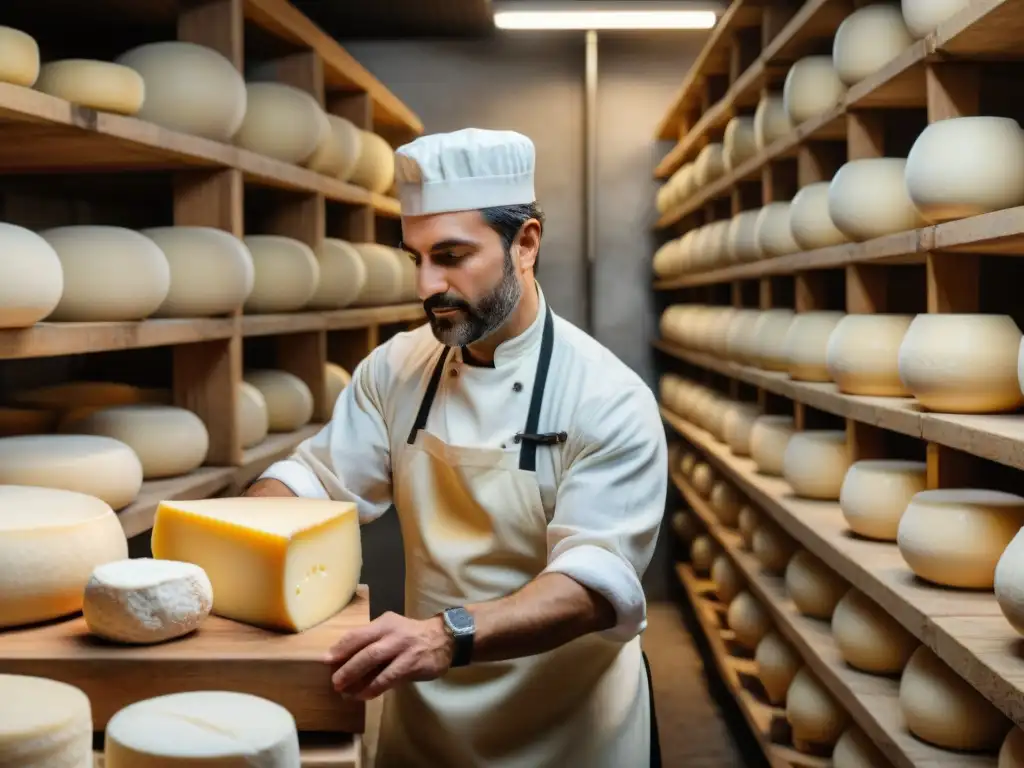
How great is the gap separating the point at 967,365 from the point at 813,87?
1221 millimetres

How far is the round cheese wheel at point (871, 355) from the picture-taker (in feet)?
7.95

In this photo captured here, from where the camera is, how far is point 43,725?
2.77ft

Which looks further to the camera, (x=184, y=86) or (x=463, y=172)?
(x=184, y=86)

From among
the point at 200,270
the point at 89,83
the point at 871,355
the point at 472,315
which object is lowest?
the point at 871,355

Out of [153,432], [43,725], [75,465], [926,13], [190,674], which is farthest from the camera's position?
[153,432]

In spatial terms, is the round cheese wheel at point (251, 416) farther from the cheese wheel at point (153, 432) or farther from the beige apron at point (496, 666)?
the beige apron at point (496, 666)

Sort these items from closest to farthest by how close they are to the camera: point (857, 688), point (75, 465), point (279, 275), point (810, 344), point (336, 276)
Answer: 1. point (75, 465)
2. point (857, 688)
3. point (810, 344)
4. point (279, 275)
5. point (336, 276)

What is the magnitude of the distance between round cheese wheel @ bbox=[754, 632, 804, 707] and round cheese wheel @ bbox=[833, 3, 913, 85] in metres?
1.50

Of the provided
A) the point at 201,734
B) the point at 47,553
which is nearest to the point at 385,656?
the point at 201,734

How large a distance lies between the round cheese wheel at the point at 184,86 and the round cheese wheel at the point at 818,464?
1650 mm

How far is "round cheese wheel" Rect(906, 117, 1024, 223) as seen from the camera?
6.45 feet

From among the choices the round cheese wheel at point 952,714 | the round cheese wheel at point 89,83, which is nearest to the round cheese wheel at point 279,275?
the round cheese wheel at point 89,83

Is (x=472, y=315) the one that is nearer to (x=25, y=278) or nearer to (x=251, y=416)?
(x=25, y=278)

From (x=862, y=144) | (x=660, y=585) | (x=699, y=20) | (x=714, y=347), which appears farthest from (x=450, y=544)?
(x=660, y=585)
